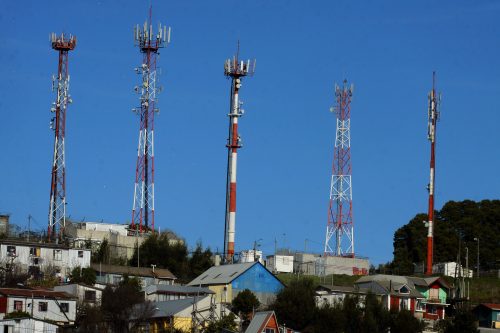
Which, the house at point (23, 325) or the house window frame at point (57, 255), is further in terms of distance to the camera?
the house window frame at point (57, 255)

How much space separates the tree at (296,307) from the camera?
6200 cm

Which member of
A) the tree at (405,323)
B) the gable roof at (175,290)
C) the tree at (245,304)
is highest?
the gable roof at (175,290)

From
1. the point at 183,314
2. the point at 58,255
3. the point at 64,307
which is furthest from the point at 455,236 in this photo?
the point at 64,307

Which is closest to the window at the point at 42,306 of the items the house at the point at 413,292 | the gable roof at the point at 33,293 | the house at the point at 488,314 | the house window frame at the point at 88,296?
the gable roof at the point at 33,293

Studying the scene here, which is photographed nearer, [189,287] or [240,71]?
[189,287]

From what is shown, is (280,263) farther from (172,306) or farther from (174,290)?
(172,306)

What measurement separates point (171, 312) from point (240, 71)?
29.9m

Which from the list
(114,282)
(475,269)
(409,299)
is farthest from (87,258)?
(475,269)

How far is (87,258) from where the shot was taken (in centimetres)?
7325

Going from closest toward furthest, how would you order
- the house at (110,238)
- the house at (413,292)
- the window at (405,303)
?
1. the window at (405,303)
2. the house at (413,292)
3. the house at (110,238)

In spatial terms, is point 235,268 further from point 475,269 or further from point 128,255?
point 475,269

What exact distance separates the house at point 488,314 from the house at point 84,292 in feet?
70.7

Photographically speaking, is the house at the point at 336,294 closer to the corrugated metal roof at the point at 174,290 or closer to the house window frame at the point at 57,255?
the corrugated metal roof at the point at 174,290

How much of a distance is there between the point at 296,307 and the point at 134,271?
15.6m
